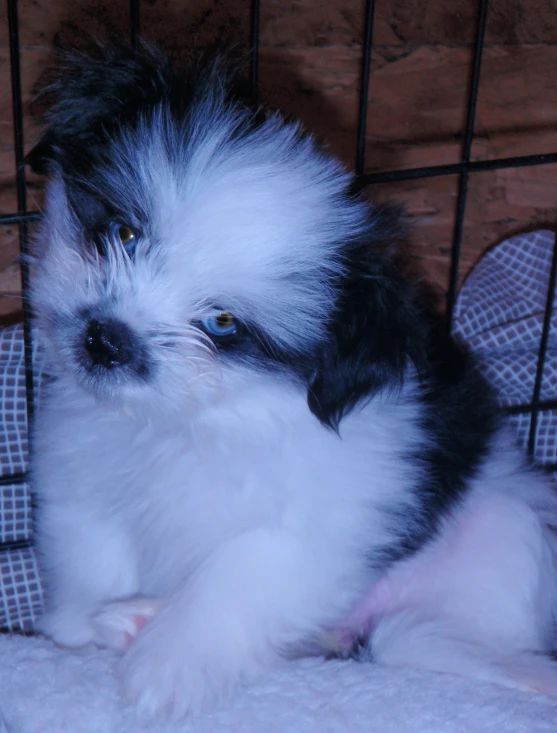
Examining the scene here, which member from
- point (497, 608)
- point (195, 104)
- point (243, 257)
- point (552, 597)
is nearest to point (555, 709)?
point (497, 608)

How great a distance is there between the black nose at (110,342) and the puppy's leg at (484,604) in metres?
0.73

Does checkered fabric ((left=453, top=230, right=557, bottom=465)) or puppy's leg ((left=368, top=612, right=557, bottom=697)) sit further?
checkered fabric ((left=453, top=230, right=557, bottom=465))

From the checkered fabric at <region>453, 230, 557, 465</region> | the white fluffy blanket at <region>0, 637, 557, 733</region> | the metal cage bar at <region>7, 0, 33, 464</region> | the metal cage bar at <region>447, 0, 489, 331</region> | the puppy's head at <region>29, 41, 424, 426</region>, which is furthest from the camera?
the checkered fabric at <region>453, 230, 557, 465</region>

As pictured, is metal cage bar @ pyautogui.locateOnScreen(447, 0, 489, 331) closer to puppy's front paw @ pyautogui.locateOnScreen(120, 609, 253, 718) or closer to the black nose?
the black nose

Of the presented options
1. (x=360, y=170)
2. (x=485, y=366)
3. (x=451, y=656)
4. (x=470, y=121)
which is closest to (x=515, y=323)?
(x=485, y=366)

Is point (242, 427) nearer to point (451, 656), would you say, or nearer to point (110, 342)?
point (110, 342)

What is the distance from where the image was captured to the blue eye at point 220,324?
1.30m

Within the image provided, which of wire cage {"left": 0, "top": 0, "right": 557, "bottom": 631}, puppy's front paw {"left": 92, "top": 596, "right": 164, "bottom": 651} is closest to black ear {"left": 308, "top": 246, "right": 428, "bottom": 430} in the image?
wire cage {"left": 0, "top": 0, "right": 557, "bottom": 631}

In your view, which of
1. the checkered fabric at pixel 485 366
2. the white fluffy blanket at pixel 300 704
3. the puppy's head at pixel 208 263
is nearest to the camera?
the puppy's head at pixel 208 263

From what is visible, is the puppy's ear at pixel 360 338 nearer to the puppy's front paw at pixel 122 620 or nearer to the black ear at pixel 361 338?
the black ear at pixel 361 338

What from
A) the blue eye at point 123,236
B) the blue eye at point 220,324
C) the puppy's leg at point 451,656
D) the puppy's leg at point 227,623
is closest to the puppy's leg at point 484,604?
the puppy's leg at point 451,656

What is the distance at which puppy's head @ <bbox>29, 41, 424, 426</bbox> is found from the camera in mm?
1254

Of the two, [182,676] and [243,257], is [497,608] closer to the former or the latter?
[182,676]

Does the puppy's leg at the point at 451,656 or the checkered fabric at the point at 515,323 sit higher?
the checkered fabric at the point at 515,323
